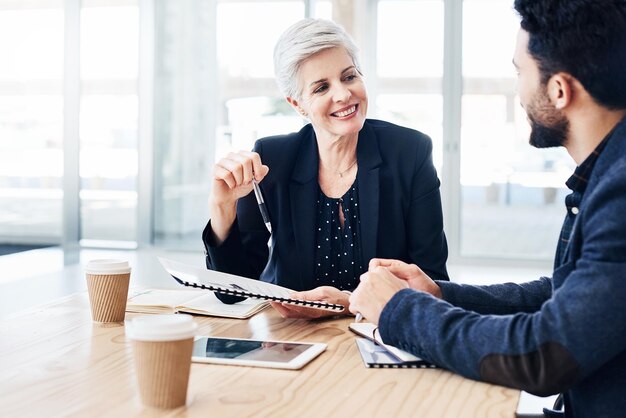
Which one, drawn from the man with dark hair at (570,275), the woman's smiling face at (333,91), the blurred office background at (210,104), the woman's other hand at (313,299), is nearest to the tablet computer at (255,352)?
the man with dark hair at (570,275)

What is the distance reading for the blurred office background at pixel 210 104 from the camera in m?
6.79

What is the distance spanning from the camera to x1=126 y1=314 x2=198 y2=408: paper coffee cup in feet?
3.15

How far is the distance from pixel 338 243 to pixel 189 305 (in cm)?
56

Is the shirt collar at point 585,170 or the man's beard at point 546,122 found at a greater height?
the man's beard at point 546,122

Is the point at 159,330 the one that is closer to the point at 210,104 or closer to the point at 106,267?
the point at 106,267

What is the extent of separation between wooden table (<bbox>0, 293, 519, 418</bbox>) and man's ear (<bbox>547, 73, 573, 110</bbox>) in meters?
0.47

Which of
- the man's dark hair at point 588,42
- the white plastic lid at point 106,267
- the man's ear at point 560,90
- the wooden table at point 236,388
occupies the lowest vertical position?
the wooden table at point 236,388

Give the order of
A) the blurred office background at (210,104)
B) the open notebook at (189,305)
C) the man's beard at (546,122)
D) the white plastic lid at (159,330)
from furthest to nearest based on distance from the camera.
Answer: the blurred office background at (210,104), the open notebook at (189,305), the man's beard at (546,122), the white plastic lid at (159,330)

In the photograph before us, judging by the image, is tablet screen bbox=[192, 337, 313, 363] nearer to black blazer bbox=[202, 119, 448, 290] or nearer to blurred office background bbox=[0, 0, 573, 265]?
black blazer bbox=[202, 119, 448, 290]

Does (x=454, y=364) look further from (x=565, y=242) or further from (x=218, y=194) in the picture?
(x=218, y=194)

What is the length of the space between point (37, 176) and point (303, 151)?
5.45 metres

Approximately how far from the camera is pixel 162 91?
7.04 meters

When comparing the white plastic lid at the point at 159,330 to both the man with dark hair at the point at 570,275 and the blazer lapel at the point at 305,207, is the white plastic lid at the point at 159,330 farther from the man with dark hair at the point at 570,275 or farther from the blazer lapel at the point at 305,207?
the blazer lapel at the point at 305,207

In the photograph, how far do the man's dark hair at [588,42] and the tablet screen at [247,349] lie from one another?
2.05ft
